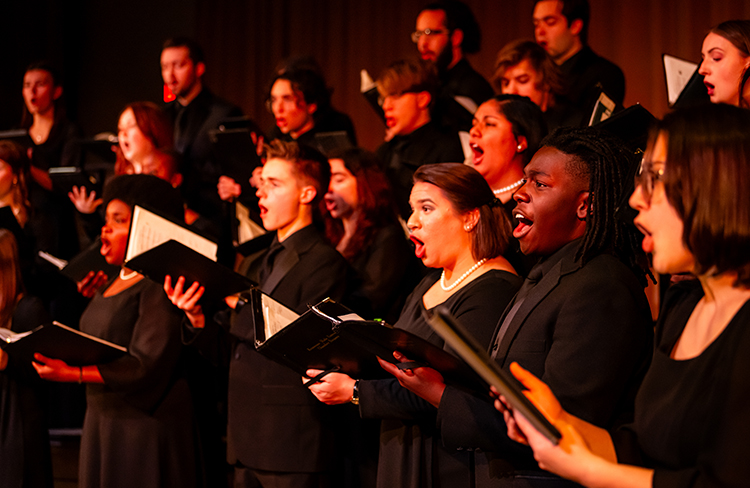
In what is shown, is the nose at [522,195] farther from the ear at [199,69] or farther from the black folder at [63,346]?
the ear at [199,69]

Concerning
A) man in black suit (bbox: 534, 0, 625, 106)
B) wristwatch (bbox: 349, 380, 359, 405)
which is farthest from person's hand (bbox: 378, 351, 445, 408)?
man in black suit (bbox: 534, 0, 625, 106)

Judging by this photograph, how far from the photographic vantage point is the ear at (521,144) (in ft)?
9.04

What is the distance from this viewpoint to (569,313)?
1699 millimetres

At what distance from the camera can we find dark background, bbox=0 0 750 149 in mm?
5598

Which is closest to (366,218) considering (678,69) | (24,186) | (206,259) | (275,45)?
(206,259)

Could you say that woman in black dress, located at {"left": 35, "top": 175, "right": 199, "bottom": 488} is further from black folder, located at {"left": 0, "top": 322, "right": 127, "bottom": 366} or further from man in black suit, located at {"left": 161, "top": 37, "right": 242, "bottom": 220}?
man in black suit, located at {"left": 161, "top": 37, "right": 242, "bottom": 220}

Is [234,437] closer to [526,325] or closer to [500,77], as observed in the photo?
[526,325]

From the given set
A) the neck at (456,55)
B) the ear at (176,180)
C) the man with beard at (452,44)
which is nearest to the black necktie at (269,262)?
the ear at (176,180)

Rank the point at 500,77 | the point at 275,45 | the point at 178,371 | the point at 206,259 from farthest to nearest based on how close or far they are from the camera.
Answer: the point at 275,45 < the point at 500,77 < the point at 178,371 < the point at 206,259

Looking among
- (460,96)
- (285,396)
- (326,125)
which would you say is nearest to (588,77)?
(460,96)

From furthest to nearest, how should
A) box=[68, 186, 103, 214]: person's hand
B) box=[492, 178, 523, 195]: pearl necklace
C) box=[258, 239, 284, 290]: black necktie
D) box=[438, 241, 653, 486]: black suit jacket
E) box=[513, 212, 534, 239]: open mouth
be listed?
box=[68, 186, 103, 214]: person's hand < box=[258, 239, 284, 290]: black necktie < box=[492, 178, 523, 195]: pearl necklace < box=[513, 212, 534, 239]: open mouth < box=[438, 241, 653, 486]: black suit jacket

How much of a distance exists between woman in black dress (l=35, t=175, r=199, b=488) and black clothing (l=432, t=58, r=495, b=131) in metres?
1.56

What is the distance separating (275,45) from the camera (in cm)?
725

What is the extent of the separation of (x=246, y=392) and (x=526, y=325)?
1.39m
